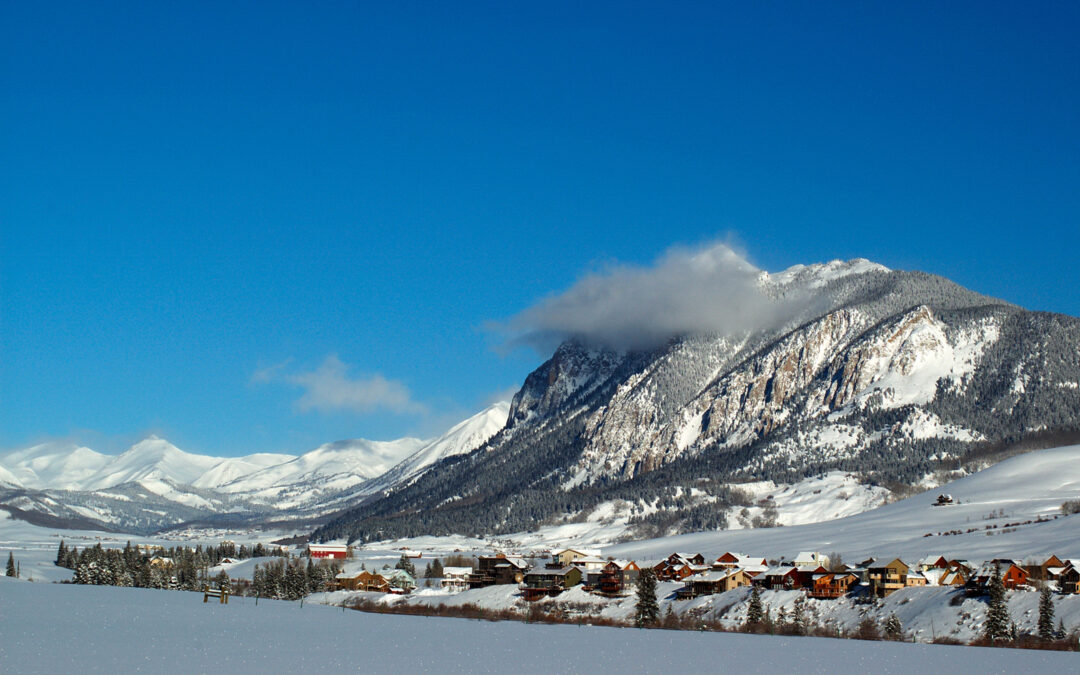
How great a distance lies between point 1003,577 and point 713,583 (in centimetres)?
2908

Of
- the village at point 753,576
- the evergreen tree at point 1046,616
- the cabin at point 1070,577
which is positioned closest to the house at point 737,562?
the village at point 753,576

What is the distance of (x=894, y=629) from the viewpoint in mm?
88750

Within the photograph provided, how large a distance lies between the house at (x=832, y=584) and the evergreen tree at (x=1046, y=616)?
85.3 ft

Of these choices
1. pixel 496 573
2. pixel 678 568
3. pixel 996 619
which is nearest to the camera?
pixel 996 619

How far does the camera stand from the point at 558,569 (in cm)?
14912

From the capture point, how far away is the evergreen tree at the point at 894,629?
87.9 metres

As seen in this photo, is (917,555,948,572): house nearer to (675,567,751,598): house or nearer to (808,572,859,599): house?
(808,572,859,599): house

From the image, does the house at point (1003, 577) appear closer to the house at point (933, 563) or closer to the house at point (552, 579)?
the house at point (933, 563)

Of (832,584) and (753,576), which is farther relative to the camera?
(753,576)

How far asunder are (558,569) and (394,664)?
92410mm

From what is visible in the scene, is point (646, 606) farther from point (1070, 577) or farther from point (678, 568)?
point (678, 568)

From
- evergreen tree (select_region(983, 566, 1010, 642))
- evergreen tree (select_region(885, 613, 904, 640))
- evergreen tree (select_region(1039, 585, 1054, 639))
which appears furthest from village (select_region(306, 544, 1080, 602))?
evergreen tree (select_region(885, 613, 904, 640))

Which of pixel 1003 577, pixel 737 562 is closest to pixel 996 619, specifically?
pixel 1003 577

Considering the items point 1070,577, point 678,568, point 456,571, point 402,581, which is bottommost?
point 1070,577
